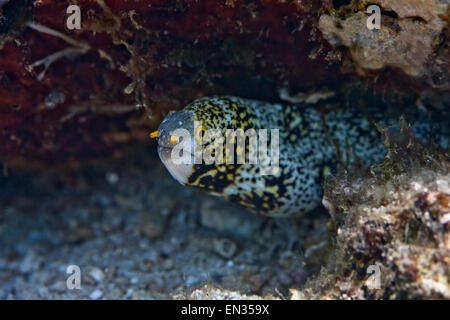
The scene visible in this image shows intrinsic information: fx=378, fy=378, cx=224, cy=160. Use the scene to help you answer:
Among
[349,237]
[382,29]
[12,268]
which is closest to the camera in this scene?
[349,237]

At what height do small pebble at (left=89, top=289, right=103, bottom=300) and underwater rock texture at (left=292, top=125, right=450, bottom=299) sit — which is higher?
underwater rock texture at (left=292, top=125, right=450, bottom=299)

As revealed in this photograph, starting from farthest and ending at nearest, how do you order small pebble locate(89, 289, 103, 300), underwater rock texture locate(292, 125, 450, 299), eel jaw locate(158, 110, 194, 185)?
small pebble locate(89, 289, 103, 300), eel jaw locate(158, 110, 194, 185), underwater rock texture locate(292, 125, 450, 299)

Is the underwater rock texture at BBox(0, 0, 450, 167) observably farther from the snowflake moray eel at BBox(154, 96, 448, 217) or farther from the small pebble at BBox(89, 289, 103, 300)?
the small pebble at BBox(89, 289, 103, 300)

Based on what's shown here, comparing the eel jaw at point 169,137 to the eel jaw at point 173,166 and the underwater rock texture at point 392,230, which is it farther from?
the underwater rock texture at point 392,230

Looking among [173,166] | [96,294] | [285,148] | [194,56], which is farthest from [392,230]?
[96,294]

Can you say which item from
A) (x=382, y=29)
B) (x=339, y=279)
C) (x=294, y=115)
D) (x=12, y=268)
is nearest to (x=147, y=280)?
(x=12, y=268)

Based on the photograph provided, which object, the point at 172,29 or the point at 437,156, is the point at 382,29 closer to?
the point at 437,156

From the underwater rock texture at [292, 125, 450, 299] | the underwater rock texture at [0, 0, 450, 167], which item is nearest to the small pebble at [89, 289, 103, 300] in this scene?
the underwater rock texture at [0, 0, 450, 167]
